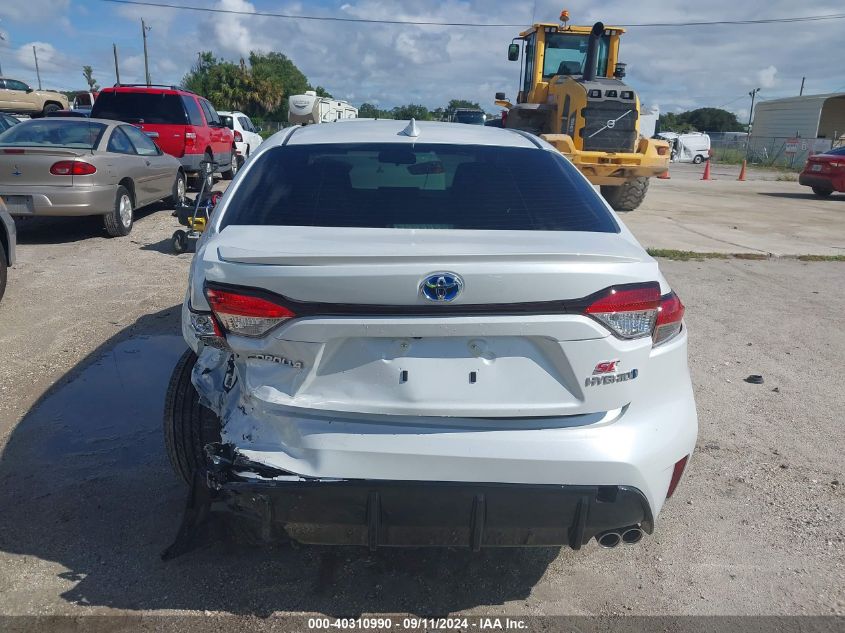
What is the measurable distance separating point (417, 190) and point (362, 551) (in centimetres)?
158

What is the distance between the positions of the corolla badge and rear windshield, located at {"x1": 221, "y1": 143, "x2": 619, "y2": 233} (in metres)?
0.52

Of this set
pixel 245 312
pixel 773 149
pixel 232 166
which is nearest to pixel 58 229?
pixel 232 166

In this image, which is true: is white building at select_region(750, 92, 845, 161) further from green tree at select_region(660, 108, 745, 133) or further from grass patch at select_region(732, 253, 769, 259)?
green tree at select_region(660, 108, 745, 133)

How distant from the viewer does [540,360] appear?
2.31 meters

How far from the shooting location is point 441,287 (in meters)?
2.23

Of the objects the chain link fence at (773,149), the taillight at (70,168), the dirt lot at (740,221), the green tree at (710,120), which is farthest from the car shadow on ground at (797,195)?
the green tree at (710,120)

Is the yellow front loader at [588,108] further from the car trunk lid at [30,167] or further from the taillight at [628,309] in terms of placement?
the taillight at [628,309]

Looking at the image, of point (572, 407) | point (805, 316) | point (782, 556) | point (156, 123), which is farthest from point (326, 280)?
point (156, 123)

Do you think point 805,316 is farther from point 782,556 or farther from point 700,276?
point 782,556

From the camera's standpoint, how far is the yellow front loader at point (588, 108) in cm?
1229

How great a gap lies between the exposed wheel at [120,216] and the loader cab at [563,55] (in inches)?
337

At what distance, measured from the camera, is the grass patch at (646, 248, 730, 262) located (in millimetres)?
9398

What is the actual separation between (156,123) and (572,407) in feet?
41.0

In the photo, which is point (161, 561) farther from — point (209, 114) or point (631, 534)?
point (209, 114)
